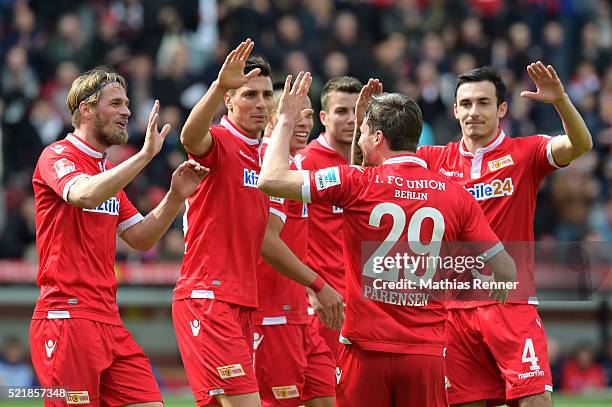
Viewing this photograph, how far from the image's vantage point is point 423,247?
26.0 ft

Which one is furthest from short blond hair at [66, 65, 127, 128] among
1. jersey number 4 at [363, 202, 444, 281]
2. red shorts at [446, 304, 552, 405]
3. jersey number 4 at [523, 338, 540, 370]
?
jersey number 4 at [523, 338, 540, 370]

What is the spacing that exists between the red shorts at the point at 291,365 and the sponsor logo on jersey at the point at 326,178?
2.68 m

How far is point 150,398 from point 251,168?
2.06 metres

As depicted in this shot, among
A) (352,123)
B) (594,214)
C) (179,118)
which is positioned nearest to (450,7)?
(594,214)

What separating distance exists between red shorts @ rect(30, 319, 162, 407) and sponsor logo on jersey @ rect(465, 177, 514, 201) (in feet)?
11.1

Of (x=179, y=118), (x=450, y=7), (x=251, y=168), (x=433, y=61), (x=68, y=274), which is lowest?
(x=68, y=274)

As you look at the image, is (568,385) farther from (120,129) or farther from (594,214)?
(120,129)

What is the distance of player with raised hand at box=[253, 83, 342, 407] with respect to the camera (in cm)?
1000

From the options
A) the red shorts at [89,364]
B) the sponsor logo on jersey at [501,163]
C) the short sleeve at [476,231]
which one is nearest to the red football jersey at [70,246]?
the red shorts at [89,364]

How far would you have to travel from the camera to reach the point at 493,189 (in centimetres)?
968

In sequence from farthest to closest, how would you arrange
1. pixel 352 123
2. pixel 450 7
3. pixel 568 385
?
pixel 450 7
pixel 568 385
pixel 352 123

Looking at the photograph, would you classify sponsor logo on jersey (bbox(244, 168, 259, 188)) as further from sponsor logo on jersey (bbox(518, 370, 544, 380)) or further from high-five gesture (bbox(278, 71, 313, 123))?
sponsor logo on jersey (bbox(518, 370, 544, 380))

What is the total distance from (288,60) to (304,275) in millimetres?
10737

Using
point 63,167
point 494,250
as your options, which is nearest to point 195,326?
point 63,167
